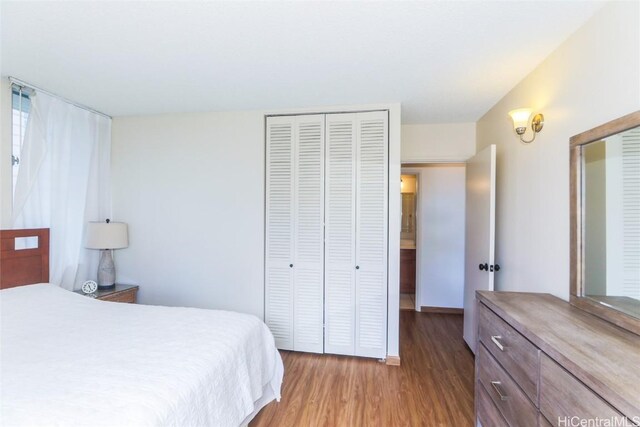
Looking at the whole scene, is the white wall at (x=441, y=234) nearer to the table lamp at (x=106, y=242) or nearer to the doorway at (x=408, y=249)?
the doorway at (x=408, y=249)

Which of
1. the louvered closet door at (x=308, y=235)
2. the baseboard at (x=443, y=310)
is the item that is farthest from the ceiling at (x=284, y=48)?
the baseboard at (x=443, y=310)

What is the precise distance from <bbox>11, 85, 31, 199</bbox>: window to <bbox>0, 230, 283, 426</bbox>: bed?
21.6 inches

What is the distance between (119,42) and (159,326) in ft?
5.61

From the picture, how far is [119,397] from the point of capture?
41.9 inches

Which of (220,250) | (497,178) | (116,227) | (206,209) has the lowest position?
(220,250)

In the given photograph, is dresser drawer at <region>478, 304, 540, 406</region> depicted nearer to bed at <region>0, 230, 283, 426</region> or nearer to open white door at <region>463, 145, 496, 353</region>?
open white door at <region>463, 145, 496, 353</region>

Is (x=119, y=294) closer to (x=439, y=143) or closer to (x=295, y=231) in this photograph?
(x=295, y=231)

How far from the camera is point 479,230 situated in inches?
108

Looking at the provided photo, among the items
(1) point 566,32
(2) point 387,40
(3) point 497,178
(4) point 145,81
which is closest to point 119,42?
(4) point 145,81

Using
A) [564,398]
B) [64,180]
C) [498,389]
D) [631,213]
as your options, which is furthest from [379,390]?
[64,180]

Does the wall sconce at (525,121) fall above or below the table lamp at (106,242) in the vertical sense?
above

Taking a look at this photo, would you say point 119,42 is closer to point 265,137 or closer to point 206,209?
point 265,137

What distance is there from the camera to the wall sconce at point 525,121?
6.38 feet

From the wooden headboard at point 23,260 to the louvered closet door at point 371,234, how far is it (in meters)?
2.63
